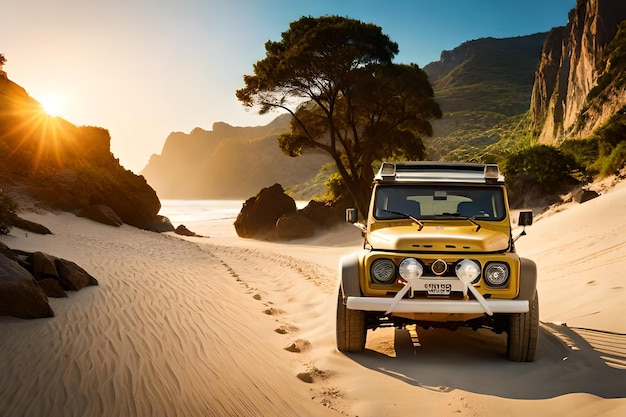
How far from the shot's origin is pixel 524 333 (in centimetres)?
582

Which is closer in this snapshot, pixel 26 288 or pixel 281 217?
pixel 26 288

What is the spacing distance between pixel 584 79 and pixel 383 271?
48412mm

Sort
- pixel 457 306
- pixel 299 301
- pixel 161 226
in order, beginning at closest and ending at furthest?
1. pixel 457 306
2. pixel 299 301
3. pixel 161 226

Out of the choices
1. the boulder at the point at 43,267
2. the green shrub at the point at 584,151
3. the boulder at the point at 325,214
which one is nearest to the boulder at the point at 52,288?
the boulder at the point at 43,267

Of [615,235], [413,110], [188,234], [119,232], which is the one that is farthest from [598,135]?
[119,232]

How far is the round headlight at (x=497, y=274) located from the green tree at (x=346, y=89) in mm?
21448

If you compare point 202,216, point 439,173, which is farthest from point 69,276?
point 202,216

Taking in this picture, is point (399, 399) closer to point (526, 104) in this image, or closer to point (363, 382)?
point (363, 382)

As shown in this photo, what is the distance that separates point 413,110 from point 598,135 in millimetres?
10340

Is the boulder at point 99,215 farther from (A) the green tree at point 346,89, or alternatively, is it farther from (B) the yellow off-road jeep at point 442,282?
(B) the yellow off-road jeep at point 442,282

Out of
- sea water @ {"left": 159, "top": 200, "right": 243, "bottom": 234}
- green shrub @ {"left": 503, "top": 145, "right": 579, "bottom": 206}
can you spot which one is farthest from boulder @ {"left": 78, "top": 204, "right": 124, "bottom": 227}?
green shrub @ {"left": 503, "top": 145, "right": 579, "bottom": 206}

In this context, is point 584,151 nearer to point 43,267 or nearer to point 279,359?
point 279,359

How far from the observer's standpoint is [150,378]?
5250mm

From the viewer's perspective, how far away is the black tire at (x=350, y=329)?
6.23 metres
